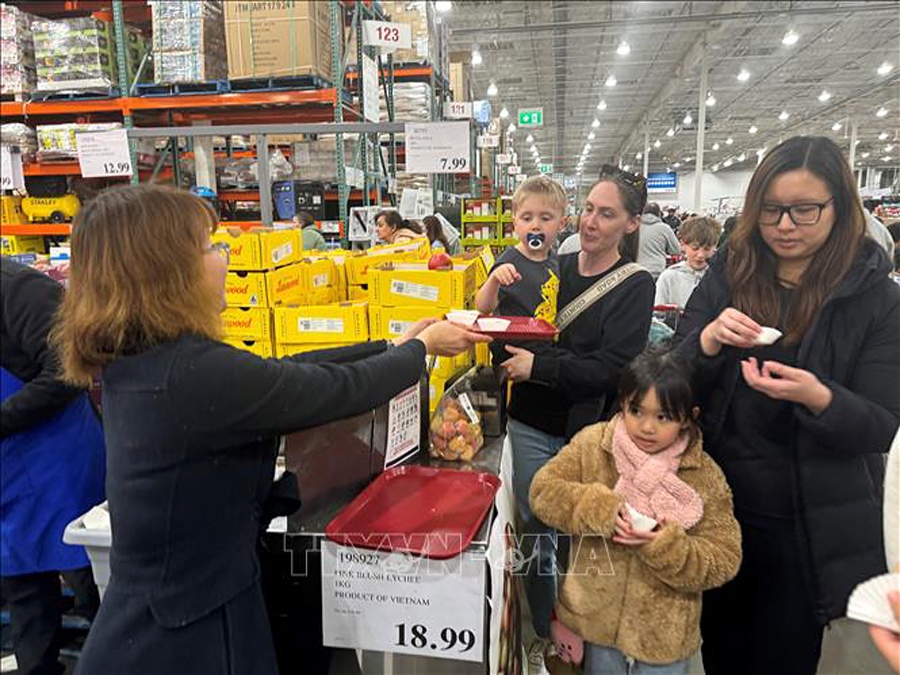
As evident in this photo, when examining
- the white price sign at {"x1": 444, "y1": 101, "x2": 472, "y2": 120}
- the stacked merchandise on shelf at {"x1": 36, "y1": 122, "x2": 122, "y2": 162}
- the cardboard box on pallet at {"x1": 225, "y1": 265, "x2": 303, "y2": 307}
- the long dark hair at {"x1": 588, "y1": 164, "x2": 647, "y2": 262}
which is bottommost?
the cardboard box on pallet at {"x1": 225, "y1": 265, "x2": 303, "y2": 307}

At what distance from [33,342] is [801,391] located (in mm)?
2020

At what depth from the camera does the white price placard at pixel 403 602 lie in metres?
1.26

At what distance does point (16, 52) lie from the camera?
4.67 metres

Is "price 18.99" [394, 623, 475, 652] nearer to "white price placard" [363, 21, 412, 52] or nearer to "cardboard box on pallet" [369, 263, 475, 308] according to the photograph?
"cardboard box on pallet" [369, 263, 475, 308]

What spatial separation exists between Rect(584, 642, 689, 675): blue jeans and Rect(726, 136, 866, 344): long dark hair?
0.89 metres

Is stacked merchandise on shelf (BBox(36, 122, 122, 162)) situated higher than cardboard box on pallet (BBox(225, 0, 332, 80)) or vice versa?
cardboard box on pallet (BBox(225, 0, 332, 80))

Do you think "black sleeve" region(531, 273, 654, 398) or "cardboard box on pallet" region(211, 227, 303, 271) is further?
"cardboard box on pallet" region(211, 227, 303, 271)

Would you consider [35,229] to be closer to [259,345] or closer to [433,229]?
[433,229]

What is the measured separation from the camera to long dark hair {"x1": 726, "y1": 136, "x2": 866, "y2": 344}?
53.4 inches

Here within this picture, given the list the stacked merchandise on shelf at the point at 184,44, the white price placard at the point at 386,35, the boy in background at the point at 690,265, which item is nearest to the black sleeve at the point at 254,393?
the white price placard at the point at 386,35

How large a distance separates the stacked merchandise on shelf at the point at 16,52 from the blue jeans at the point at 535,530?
4974 mm

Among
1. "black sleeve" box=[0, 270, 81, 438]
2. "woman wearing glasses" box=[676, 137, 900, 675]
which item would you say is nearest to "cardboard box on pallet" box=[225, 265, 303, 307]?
"black sleeve" box=[0, 270, 81, 438]

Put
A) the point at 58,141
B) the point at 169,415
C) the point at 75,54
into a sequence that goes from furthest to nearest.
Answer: the point at 58,141, the point at 75,54, the point at 169,415

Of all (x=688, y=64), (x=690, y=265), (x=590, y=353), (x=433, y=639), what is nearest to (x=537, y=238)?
(x=590, y=353)
